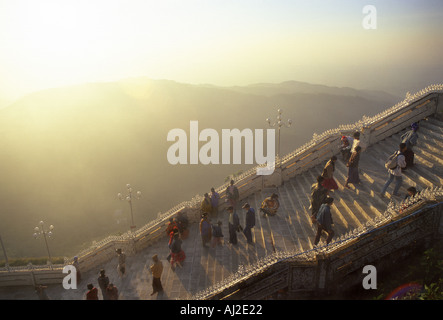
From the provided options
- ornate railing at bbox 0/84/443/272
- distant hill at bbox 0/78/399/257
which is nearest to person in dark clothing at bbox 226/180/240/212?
ornate railing at bbox 0/84/443/272

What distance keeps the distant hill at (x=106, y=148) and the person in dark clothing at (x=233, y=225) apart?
1270 inches

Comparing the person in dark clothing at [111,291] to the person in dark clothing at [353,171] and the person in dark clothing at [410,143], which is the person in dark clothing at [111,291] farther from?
the person in dark clothing at [410,143]

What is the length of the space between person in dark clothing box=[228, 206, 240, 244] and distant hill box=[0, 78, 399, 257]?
106 ft

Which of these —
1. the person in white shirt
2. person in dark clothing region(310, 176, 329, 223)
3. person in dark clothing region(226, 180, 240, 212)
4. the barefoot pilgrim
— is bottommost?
the barefoot pilgrim

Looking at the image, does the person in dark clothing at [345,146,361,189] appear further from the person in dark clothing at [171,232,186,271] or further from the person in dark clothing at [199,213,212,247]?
the person in dark clothing at [171,232,186,271]

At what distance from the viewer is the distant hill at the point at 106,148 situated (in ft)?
158

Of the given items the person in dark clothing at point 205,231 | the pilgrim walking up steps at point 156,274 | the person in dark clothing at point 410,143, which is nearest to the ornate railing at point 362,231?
the person in dark clothing at point 410,143

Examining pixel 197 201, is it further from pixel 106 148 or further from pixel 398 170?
pixel 106 148

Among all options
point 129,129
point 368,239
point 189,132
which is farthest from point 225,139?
point 368,239

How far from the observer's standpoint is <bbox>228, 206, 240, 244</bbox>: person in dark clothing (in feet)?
35.4

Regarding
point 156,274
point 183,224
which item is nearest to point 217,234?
point 183,224

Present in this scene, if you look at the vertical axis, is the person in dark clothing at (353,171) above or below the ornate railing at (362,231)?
above
